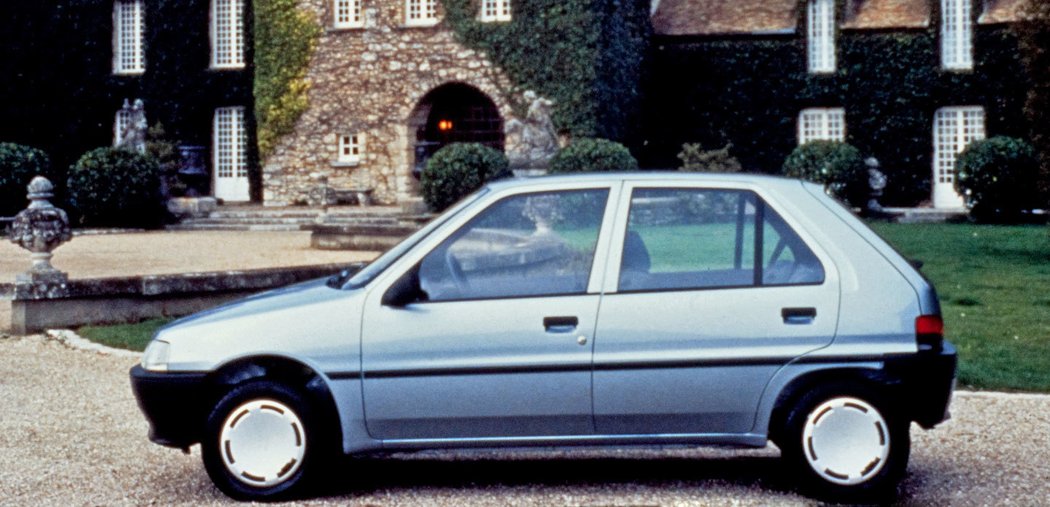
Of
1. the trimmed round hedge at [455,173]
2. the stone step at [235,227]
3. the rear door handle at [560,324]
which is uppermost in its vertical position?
the trimmed round hedge at [455,173]

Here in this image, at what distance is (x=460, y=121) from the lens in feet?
111

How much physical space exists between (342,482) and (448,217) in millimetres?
1341

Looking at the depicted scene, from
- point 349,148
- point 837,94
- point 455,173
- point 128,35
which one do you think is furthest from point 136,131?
point 837,94

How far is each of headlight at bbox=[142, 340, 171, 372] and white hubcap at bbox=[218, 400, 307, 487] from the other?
0.42 metres

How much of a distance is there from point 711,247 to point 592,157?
21.5 meters

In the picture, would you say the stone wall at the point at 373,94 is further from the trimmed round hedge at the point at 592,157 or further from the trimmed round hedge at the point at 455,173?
the trimmed round hedge at the point at 455,173

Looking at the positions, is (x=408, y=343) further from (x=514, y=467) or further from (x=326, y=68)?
(x=326, y=68)

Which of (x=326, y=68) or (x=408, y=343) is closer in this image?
(x=408, y=343)

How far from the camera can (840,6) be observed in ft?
113

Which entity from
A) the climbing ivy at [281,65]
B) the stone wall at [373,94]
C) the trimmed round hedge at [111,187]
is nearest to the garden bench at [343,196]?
the stone wall at [373,94]

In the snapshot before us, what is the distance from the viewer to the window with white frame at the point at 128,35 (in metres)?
37.0

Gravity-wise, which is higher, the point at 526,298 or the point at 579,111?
the point at 579,111

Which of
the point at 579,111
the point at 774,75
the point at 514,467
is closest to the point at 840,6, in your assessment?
the point at 774,75

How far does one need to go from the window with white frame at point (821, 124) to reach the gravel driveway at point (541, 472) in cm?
2656
